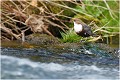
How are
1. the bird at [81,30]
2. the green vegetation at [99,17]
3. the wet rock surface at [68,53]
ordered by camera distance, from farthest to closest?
the green vegetation at [99,17], the bird at [81,30], the wet rock surface at [68,53]

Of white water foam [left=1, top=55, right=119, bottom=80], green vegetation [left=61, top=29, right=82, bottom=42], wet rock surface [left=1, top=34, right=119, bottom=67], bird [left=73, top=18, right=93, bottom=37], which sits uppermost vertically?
bird [left=73, top=18, right=93, bottom=37]

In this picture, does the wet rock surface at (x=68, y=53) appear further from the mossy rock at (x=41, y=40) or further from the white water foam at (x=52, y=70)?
the white water foam at (x=52, y=70)

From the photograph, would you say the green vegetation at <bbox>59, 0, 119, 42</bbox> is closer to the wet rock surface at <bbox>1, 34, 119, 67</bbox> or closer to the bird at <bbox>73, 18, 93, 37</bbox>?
the bird at <bbox>73, 18, 93, 37</bbox>

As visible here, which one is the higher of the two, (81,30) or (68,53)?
(81,30)

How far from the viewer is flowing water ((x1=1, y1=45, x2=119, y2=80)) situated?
13.3 feet

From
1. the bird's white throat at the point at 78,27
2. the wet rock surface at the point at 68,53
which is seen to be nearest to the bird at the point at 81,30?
the bird's white throat at the point at 78,27

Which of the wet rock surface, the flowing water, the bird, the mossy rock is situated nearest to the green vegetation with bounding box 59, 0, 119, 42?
the bird

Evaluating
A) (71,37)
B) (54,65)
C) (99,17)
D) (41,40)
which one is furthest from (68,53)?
(99,17)

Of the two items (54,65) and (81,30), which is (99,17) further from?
(54,65)

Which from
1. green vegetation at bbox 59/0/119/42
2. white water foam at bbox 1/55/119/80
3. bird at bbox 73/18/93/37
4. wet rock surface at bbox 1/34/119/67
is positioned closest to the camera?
white water foam at bbox 1/55/119/80

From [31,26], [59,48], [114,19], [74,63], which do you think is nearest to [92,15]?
[114,19]

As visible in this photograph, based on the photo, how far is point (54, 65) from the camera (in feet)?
15.0

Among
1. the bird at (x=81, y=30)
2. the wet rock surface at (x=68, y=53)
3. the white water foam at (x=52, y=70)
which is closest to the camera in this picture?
the white water foam at (x=52, y=70)

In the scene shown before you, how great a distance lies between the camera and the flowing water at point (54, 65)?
405 centimetres
